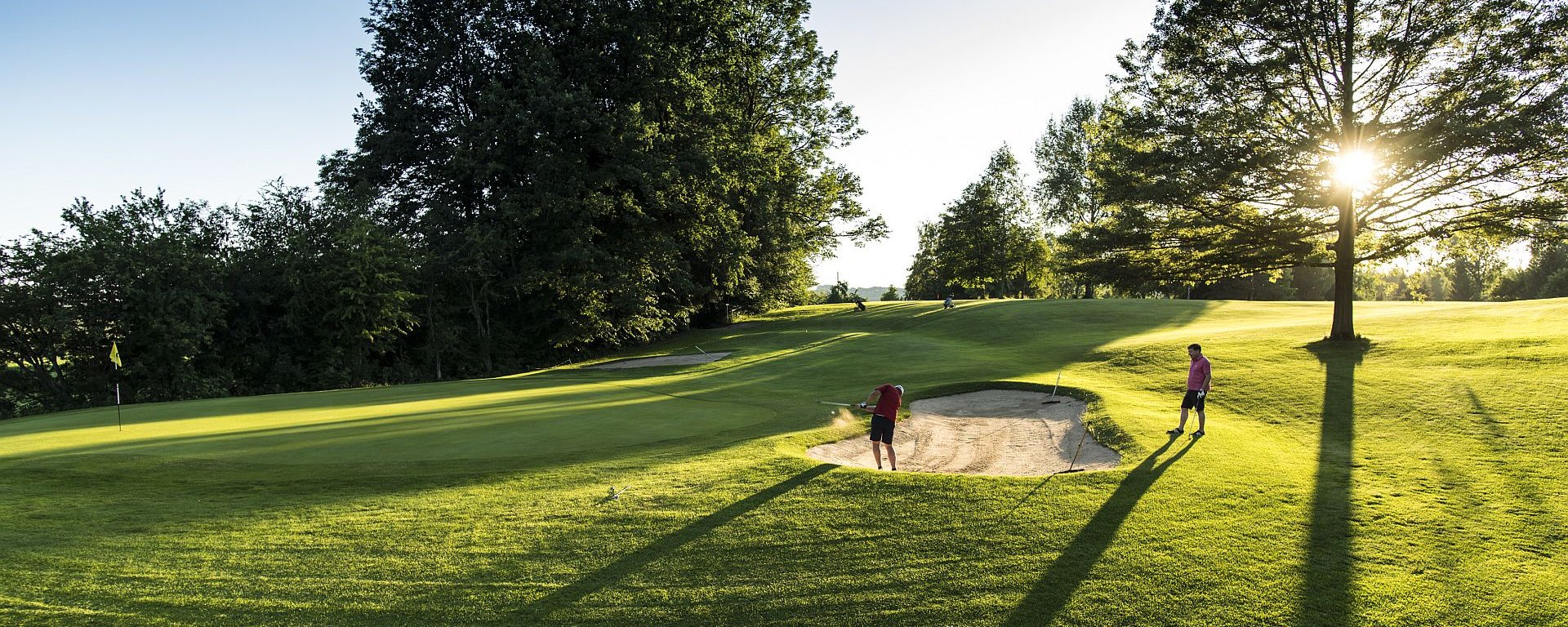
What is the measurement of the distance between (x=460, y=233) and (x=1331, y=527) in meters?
34.6

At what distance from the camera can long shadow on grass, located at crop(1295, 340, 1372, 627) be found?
660cm

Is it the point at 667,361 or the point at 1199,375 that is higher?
the point at 1199,375

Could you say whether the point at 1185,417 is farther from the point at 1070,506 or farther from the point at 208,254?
the point at 208,254

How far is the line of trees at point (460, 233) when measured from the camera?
91.1 feet

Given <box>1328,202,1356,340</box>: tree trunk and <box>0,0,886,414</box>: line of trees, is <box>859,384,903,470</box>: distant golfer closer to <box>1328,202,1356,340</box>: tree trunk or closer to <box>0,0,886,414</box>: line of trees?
<box>1328,202,1356,340</box>: tree trunk

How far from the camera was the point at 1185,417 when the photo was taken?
1425 cm

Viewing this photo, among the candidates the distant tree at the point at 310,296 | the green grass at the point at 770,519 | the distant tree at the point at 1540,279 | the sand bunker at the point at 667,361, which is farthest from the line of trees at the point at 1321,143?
the distant tree at the point at 1540,279

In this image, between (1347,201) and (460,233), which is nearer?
(1347,201)

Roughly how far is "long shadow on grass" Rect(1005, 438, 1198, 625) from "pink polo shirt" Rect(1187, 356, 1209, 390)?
3.74 metres

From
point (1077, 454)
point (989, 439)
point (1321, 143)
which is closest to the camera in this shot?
point (1077, 454)

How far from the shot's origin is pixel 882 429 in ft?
40.3

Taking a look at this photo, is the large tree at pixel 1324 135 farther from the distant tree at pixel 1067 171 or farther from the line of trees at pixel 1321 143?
the distant tree at pixel 1067 171

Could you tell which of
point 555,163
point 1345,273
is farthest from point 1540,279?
point 555,163

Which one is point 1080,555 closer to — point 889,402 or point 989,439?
point 889,402
